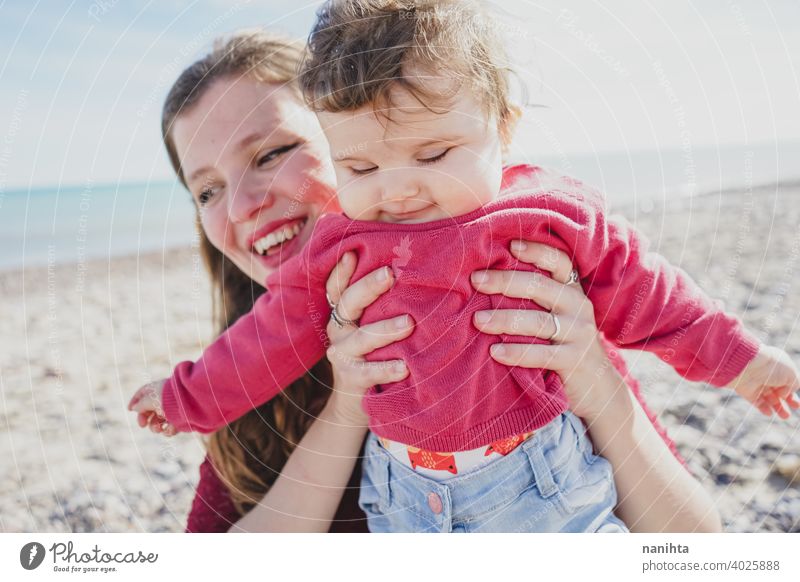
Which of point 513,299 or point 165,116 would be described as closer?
point 513,299

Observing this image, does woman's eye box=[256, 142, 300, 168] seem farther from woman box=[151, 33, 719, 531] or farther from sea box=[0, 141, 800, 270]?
sea box=[0, 141, 800, 270]

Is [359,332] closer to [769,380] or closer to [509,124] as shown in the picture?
[509,124]

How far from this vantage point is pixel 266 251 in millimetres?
1471

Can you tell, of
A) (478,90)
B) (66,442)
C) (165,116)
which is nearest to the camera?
(478,90)

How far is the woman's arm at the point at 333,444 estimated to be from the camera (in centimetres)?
121

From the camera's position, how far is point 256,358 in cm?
128

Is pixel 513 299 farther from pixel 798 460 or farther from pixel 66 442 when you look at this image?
pixel 66 442

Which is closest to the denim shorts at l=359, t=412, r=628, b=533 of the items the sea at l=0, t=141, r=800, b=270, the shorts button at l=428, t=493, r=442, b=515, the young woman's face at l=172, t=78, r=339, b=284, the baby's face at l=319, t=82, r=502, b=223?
the shorts button at l=428, t=493, r=442, b=515

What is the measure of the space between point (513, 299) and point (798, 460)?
4.66ft

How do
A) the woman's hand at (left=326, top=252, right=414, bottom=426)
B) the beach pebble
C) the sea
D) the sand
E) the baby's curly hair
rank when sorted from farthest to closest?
1. the sea
2. the sand
3. the beach pebble
4. the woman's hand at (left=326, top=252, right=414, bottom=426)
5. the baby's curly hair

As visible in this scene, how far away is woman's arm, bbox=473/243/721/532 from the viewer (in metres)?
1.14

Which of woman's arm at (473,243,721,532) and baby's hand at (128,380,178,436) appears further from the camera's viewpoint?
baby's hand at (128,380,178,436)

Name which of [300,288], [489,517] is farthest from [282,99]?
[489,517]

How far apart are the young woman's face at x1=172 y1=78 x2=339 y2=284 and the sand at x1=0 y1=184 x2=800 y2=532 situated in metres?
0.80
